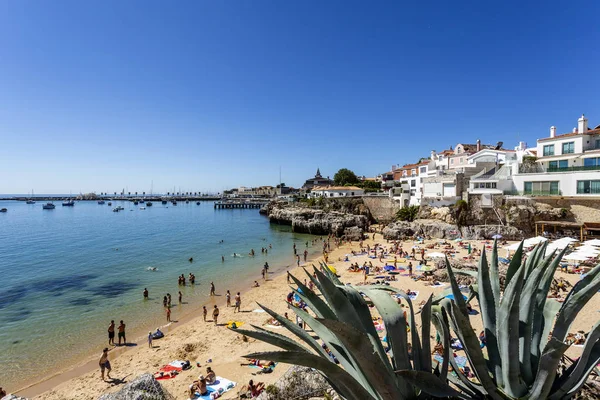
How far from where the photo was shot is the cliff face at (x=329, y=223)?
44.7 meters

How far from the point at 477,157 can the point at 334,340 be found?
46.6 metres

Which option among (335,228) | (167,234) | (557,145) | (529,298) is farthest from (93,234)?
(557,145)

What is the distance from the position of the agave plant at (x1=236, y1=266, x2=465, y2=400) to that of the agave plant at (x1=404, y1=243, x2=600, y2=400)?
0.85 ft

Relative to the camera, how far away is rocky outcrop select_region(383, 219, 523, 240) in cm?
3095

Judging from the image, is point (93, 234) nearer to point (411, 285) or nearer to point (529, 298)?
point (411, 285)

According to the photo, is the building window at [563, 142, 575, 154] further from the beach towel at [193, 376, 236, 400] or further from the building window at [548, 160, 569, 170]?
the beach towel at [193, 376, 236, 400]

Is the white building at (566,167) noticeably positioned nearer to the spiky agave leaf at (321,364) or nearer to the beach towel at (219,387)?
the beach towel at (219,387)

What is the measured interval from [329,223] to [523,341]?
4507 cm

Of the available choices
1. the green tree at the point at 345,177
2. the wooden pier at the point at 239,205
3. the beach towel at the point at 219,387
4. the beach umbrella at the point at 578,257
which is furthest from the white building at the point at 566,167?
the wooden pier at the point at 239,205

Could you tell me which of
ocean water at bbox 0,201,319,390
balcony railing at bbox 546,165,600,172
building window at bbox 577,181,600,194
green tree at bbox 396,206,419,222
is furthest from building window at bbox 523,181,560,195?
ocean water at bbox 0,201,319,390

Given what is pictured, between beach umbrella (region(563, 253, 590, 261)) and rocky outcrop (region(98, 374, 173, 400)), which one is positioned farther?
beach umbrella (region(563, 253, 590, 261))

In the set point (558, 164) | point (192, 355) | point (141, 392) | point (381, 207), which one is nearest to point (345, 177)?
point (381, 207)

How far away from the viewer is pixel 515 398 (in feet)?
9.20

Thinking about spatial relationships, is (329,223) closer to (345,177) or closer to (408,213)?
(408,213)
